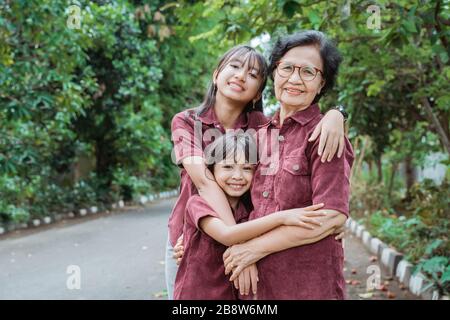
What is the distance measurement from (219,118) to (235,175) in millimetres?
420

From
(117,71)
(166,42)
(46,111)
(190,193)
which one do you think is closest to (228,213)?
(190,193)

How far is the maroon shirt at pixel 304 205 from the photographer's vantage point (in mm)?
1938

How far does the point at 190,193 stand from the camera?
2350 mm

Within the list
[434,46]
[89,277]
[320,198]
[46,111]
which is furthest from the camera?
[46,111]

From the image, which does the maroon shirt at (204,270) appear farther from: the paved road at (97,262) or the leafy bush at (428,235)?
the paved road at (97,262)

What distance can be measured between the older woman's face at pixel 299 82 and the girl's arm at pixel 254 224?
0.43m

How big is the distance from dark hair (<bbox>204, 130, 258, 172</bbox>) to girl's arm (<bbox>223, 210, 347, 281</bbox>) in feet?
1.09

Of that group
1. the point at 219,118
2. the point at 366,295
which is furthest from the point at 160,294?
the point at 219,118

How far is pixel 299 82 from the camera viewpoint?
6.86ft

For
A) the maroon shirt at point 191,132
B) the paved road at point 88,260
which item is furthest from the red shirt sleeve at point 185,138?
the paved road at point 88,260

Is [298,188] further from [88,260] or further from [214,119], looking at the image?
[88,260]
